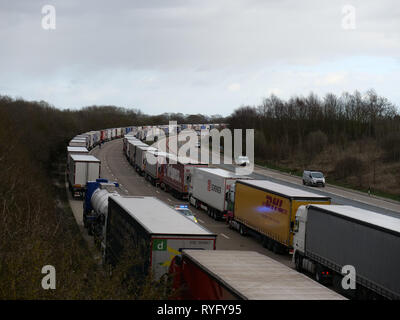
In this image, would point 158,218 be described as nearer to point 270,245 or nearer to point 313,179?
point 270,245

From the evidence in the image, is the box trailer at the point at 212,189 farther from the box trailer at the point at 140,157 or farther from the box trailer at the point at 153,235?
the box trailer at the point at 140,157

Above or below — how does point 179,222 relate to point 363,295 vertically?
above

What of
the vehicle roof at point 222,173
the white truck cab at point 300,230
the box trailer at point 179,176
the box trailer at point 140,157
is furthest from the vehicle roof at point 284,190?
the box trailer at point 140,157

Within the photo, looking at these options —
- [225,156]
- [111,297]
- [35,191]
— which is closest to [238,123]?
[225,156]

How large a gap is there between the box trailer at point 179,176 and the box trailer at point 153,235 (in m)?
22.2

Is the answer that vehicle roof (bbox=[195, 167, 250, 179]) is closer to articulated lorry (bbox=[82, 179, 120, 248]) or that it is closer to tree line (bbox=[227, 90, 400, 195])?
articulated lorry (bbox=[82, 179, 120, 248])

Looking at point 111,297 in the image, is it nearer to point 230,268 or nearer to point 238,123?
point 230,268

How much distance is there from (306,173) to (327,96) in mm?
53023

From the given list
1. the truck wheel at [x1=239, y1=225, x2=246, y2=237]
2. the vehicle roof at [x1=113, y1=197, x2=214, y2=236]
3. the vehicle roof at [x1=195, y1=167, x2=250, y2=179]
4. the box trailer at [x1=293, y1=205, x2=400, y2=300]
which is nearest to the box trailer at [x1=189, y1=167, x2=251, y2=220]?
the vehicle roof at [x1=195, y1=167, x2=250, y2=179]

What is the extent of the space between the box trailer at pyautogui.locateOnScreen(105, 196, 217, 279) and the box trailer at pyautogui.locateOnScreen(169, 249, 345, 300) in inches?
27.8

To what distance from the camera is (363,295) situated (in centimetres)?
1595

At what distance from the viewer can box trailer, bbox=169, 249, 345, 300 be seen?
903 centimetres

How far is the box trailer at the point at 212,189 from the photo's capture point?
1260 inches

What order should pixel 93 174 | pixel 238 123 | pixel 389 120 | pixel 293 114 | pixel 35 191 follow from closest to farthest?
pixel 35 191
pixel 93 174
pixel 389 120
pixel 293 114
pixel 238 123
